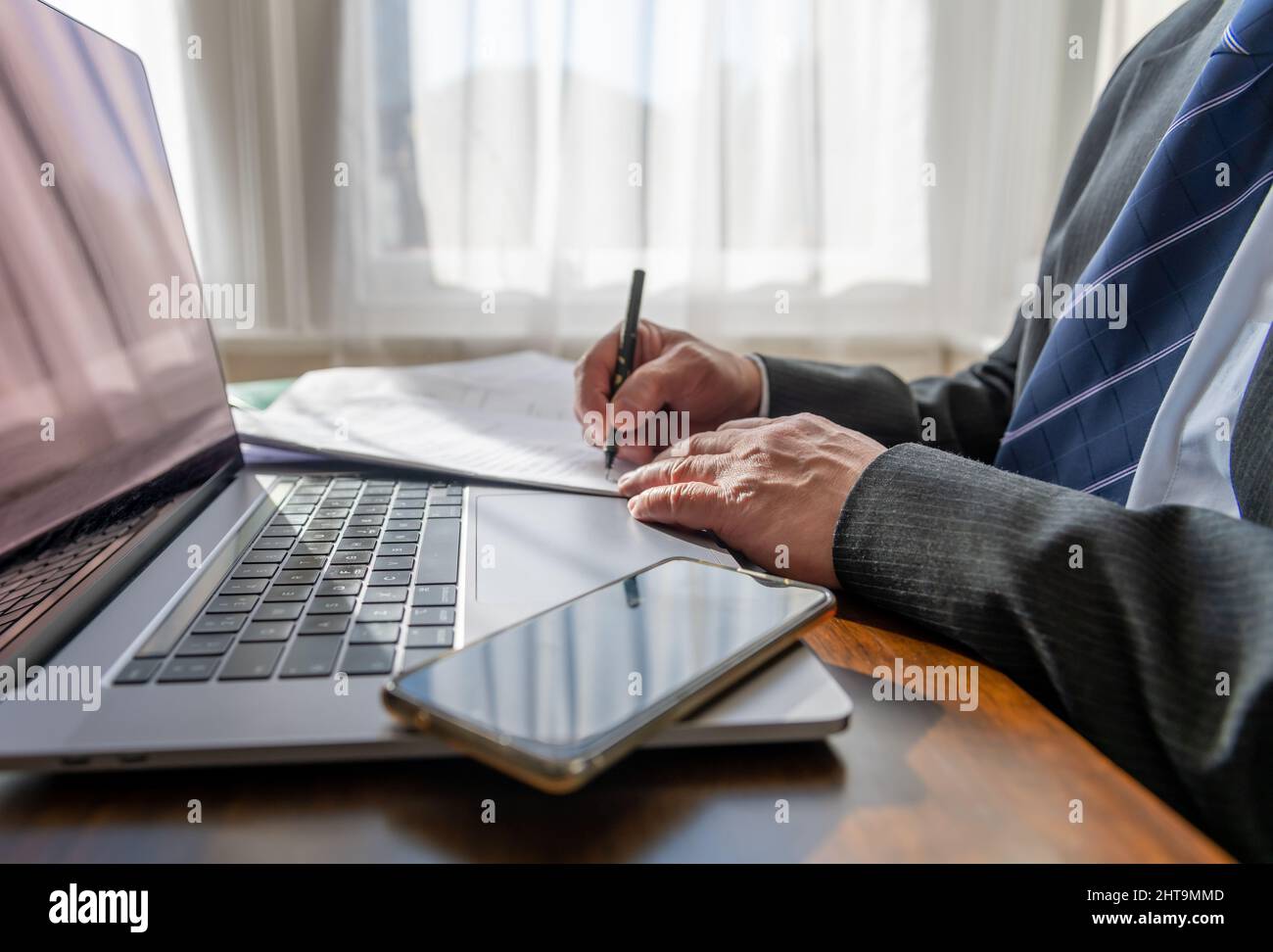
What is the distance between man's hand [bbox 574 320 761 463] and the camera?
743mm

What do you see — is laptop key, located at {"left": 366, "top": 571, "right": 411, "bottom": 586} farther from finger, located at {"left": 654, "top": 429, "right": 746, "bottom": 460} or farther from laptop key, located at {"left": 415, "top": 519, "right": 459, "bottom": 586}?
finger, located at {"left": 654, "top": 429, "right": 746, "bottom": 460}

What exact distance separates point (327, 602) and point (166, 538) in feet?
0.57

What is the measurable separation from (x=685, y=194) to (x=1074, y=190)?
→ 0.96m

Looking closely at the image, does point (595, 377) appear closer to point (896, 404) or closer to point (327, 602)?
point (896, 404)

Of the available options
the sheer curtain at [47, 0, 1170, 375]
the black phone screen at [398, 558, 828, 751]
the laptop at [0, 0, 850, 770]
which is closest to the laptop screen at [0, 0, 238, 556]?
the laptop at [0, 0, 850, 770]

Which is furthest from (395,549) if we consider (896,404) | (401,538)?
(896,404)

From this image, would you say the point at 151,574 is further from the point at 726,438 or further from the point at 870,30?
the point at 870,30

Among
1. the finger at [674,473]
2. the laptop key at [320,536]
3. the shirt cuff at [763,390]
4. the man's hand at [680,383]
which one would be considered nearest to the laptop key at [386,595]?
the laptop key at [320,536]

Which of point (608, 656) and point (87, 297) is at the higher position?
point (87, 297)

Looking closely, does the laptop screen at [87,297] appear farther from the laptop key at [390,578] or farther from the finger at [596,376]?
the finger at [596,376]

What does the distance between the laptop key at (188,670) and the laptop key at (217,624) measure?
3 cm

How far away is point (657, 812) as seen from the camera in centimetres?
27

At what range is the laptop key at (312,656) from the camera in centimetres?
32
